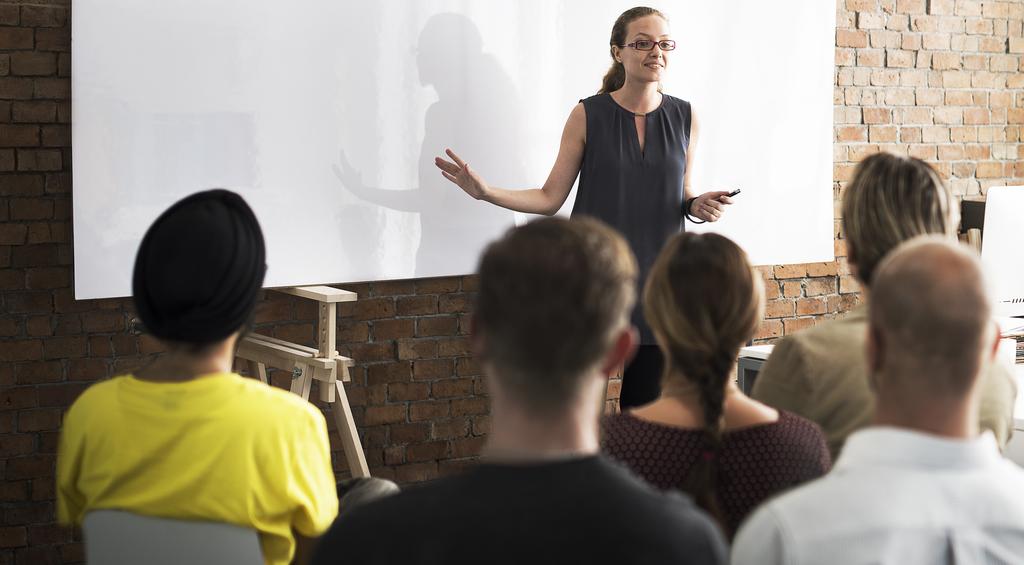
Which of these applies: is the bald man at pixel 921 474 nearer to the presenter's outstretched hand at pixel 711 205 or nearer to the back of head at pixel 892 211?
the back of head at pixel 892 211

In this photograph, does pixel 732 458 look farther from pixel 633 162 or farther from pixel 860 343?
pixel 633 162

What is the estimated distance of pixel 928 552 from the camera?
1.05 meters

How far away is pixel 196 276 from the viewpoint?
1.45 metres

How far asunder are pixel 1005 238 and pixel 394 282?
1.91m

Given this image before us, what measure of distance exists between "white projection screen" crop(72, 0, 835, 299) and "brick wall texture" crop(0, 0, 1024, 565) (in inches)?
8.5

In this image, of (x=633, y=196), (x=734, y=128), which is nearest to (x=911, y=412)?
(x=633, y=196)

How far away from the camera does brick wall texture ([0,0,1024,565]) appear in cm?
307

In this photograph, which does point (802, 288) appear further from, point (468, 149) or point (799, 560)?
point (799, 560)

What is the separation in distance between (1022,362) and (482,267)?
8.10 ft

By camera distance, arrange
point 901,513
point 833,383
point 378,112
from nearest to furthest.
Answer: point 901,513 < point 833,383 < point 378,112

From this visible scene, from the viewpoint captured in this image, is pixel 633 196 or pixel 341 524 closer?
pixel 341 524

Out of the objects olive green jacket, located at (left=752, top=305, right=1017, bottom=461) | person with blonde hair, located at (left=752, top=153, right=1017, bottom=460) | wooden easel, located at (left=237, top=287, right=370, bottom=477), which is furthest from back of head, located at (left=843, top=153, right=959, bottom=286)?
wooden easel, located at (left=237, top=287, right=370, bottom=477)

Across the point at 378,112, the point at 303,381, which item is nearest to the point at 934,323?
the point at 303,381

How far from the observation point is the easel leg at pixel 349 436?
3217 millimetres
